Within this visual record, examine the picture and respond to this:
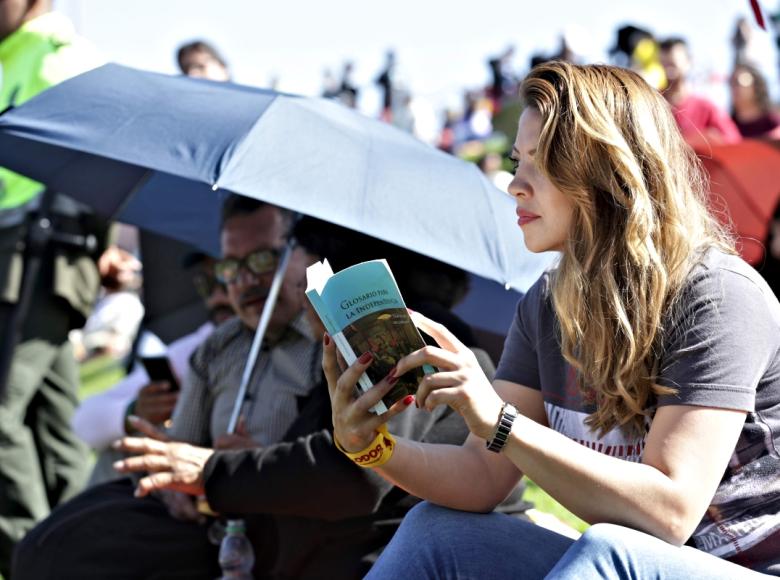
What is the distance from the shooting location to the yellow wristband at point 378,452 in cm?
249

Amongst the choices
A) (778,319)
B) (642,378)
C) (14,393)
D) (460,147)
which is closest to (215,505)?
(642,378)

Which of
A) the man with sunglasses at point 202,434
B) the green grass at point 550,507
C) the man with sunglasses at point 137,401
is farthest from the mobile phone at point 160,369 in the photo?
the green grass at point 550,507

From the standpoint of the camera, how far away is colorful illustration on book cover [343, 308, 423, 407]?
7.18 ft

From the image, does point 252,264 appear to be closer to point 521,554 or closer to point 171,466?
point 171,466

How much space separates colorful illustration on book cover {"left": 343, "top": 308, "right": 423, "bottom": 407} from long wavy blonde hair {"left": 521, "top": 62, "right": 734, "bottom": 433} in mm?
342


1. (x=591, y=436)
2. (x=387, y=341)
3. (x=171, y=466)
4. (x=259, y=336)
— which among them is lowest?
(x=171, y=466)

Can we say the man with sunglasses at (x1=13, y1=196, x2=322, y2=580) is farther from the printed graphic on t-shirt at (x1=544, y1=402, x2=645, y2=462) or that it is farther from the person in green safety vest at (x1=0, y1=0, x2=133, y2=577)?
the printed graphic on t-shirt at (x1=544, y1=402, x2=645, y2=462)

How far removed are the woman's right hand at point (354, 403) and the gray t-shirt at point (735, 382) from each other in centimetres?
47

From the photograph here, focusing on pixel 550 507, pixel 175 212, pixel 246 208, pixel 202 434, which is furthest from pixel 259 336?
pixel 550 507

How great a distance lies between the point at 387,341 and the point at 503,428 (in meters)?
0.26

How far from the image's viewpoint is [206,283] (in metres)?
4.86

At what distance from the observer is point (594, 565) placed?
2.08m

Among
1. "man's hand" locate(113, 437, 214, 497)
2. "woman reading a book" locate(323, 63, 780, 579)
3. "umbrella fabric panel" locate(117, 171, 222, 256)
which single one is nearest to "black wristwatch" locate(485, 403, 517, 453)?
"woman reading a book" locate(323, 63, 780, 579)

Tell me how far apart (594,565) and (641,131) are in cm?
83
